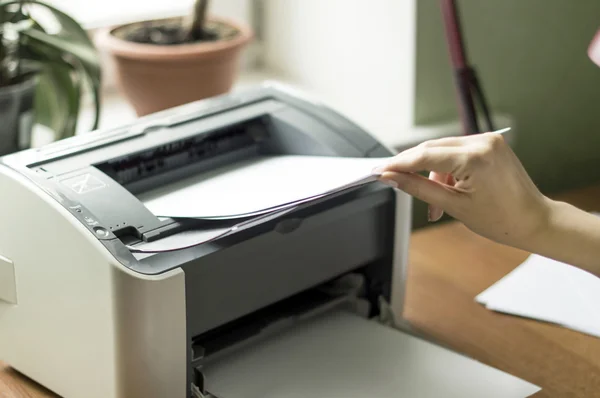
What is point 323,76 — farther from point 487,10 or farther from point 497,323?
point 497,323

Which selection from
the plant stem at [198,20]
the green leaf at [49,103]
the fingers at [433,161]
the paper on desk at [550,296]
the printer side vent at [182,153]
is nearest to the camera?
the fingers at [433,161]

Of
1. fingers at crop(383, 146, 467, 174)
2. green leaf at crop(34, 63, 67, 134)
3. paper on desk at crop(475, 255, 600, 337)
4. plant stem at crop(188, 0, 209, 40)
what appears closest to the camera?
fingers at crop(383, 146, 467, 174)

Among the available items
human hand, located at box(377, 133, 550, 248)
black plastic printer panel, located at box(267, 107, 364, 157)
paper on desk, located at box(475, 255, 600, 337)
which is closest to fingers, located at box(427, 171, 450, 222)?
human hand, located at box(377, 133, 550, 248)

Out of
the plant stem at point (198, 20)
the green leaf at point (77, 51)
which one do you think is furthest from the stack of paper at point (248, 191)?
the plant stem at point (198, 20)

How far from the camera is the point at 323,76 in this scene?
5.14 ft

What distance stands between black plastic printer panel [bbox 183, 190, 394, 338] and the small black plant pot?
0.38 meters

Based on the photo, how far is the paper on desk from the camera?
1099 millimetres

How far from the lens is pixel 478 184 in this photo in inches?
32.6

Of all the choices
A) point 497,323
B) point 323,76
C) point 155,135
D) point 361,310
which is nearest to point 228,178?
point 155,135

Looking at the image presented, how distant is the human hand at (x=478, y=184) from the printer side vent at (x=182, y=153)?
26cm

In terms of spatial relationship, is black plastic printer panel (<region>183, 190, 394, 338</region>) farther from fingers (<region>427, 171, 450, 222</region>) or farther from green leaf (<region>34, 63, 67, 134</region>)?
green leaf (<region>34, 63, 67, 134</region>)

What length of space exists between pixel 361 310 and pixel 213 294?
0.78ft

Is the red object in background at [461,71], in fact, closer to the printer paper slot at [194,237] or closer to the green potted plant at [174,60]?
the green potted plant at [174,60]

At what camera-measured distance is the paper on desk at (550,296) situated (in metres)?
1.10
